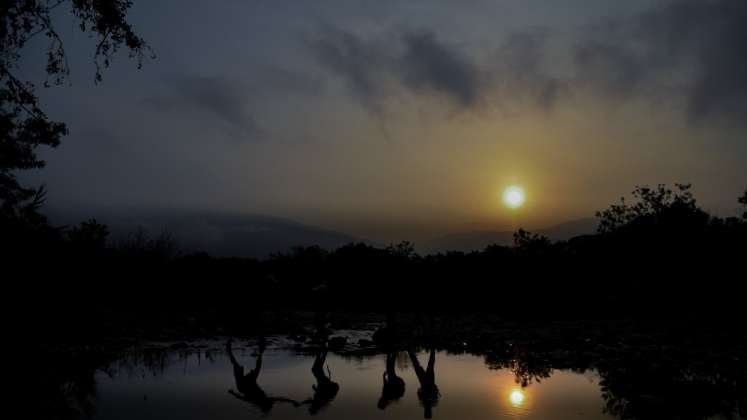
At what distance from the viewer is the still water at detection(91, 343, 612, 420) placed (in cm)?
1283

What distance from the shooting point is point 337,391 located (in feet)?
49.4

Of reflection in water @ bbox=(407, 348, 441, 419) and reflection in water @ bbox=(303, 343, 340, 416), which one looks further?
reflection in water @ bbox=(407, 348, 441, 419)

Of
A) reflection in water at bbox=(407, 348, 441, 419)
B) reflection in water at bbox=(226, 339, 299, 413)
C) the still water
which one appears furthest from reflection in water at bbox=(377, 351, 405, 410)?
reflection in water at bbox=(226, 339, 299, 413)

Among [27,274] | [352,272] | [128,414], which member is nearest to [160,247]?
[352,272]

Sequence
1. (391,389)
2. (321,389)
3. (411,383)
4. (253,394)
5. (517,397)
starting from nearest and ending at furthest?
(517,397) < (253,394) < (391,389) < (321,389) < (411,383)

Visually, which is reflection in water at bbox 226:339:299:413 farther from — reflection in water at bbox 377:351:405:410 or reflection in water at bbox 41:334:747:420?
Result: reflection in water at bbox 377:351:405:410

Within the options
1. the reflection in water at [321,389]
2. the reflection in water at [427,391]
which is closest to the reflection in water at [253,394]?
the reflection in water at [321,389]

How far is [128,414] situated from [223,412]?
1.94 metres

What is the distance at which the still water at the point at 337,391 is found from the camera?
12.8 meters

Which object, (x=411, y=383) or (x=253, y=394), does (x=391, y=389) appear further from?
(x=253, y=394)

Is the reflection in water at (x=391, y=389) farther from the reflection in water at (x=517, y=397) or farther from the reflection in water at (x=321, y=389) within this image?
the reflection in water at (x=517, y=397)

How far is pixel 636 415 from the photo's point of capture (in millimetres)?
12336

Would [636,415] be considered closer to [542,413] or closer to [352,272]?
[542,413]

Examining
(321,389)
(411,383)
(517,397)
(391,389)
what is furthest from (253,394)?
(517,397)
